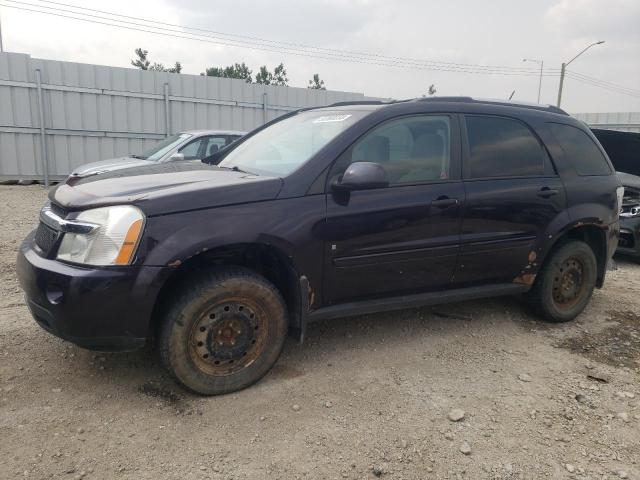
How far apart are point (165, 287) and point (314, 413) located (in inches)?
44.8

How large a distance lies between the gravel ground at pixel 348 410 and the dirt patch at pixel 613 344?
0.06 ft

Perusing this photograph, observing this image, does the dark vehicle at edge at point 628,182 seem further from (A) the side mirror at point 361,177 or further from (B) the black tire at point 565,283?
(A) the side mirror at point 361,177

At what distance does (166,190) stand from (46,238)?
30.2 inches

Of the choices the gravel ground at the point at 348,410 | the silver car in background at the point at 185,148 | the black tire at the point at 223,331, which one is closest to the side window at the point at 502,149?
the gravel ground at the point at 348,410

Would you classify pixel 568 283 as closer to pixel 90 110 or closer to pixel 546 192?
pixel 546 192

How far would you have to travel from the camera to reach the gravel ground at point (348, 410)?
8.13ft

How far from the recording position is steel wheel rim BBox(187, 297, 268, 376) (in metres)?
2.91

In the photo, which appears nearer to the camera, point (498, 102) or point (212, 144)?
point (498, 102)

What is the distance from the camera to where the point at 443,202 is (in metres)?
3.56

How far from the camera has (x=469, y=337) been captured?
13.4 ft

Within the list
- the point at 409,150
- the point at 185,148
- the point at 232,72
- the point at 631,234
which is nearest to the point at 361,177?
the point at 409,150

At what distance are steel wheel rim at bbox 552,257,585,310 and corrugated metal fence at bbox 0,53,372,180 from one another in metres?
11.7

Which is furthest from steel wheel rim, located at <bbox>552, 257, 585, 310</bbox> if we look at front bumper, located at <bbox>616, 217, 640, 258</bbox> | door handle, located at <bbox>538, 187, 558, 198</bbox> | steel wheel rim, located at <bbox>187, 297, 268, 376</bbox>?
front bumper, located at <bbox>616, 217, 640, 258</bbox>

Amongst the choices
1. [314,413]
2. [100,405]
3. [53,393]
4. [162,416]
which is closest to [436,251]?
[314,413]
